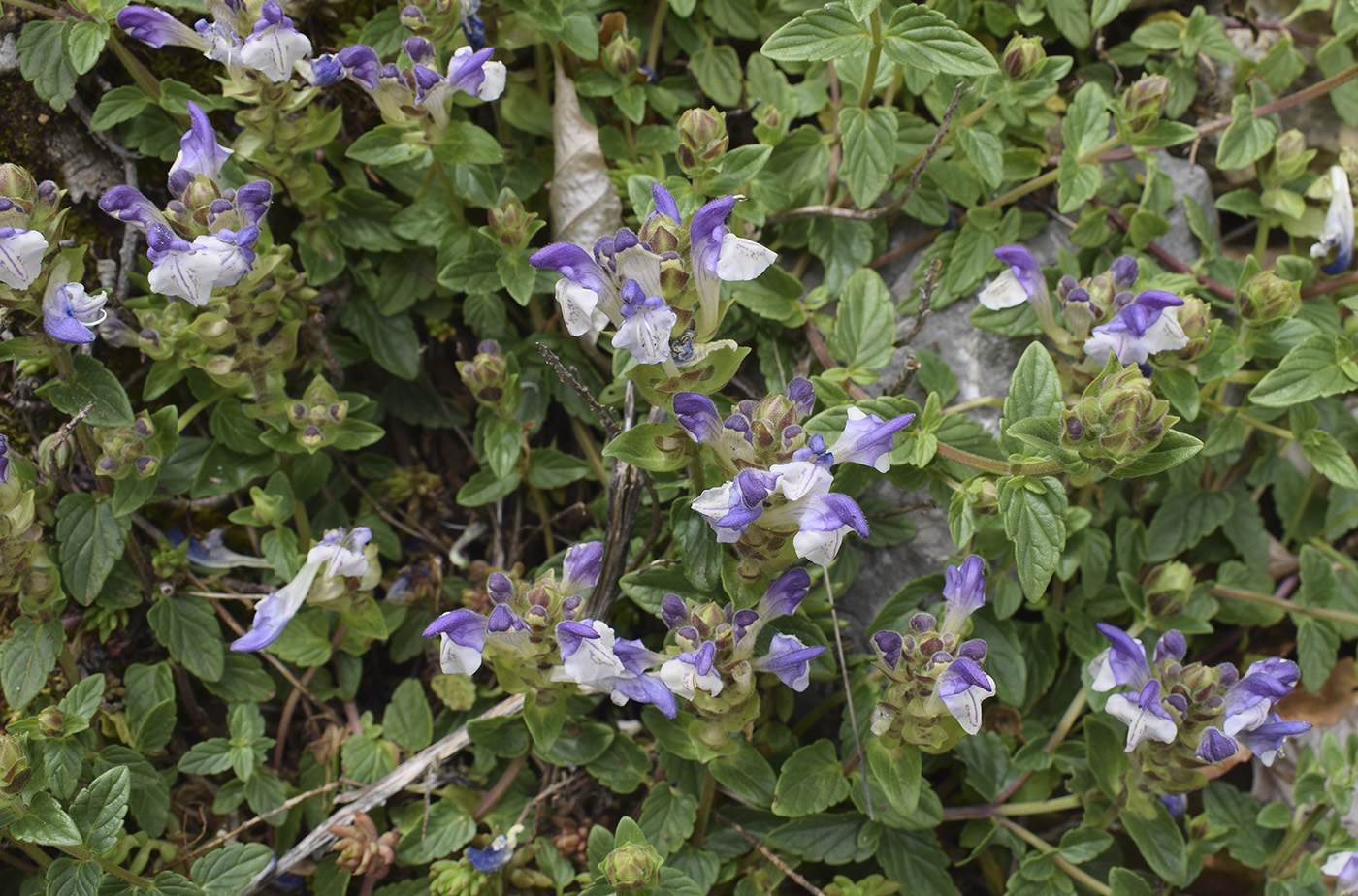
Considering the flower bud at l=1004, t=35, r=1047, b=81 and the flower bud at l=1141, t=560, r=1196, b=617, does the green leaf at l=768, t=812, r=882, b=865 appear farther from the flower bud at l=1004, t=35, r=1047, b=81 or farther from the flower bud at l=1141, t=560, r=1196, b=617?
the flower bud at l=1004, t=35, r=1047, b=81

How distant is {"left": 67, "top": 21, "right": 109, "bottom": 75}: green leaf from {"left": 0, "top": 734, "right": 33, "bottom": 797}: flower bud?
1.65 m

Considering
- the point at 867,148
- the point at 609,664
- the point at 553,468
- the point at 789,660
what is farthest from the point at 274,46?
the point at 789,660

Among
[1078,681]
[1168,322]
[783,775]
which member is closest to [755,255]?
[1168,322]

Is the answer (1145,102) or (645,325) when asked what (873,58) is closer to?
(1145,102)

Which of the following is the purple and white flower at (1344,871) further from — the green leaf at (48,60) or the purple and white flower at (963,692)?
the green leaf at (48,60)

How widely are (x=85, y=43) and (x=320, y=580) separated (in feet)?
4.97

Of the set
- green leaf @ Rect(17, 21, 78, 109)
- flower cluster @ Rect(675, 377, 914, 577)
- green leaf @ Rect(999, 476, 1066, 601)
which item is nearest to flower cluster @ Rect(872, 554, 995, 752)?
green leaf @ Rect(999, 476, 1066, 601)

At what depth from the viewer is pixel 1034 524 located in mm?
2227

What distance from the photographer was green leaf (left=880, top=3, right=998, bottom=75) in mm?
2436

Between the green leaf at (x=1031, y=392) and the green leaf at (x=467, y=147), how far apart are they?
4.89 ft

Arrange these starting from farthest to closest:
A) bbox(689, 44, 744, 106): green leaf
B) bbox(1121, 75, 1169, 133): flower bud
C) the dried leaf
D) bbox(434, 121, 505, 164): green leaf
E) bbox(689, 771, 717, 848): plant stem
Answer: bbox(689, 44, 744, 106): green leaf < the dried leaf < bbox(1121, 75, 1169, 133): flower bud < bbox(434, 121, 505, 164): green leaf < bbox(689, 771, 717, 848): plant stem

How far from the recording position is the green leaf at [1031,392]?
2.31m

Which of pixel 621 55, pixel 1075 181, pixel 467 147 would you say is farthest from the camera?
pixel 621 55

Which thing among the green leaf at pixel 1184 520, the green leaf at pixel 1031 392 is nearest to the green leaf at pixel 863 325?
the green leaf at pixel 1031 392
